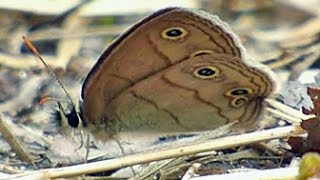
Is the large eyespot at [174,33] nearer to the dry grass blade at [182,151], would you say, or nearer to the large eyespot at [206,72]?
the large eyespot at [206,72]

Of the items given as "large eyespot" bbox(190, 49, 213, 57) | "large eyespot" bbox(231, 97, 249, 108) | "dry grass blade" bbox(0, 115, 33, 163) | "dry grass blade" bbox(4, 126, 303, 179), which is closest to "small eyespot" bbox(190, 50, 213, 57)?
"large eyespot" bbox(190, 49, 213, 57)

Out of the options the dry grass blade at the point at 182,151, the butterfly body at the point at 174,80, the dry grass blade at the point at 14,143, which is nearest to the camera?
the dry grass blade at the point at 182,151

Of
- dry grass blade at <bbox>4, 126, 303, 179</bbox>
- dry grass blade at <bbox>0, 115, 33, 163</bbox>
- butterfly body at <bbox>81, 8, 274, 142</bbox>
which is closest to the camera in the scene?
dry grass blade at <bbox>4, 126, 303, 179</bbox>

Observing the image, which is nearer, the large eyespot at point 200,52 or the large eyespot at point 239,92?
the large eyespot at point 200,52

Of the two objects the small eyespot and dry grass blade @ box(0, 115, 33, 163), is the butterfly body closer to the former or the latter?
the small eyespot

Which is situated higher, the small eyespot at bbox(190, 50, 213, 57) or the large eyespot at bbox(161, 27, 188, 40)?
the large eyespot at bbox(161, 27, 188, 40)

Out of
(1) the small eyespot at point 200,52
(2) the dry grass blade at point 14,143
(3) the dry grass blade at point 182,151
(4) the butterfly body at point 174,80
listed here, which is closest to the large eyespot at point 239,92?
(4) the butterfly body at point 174,80
